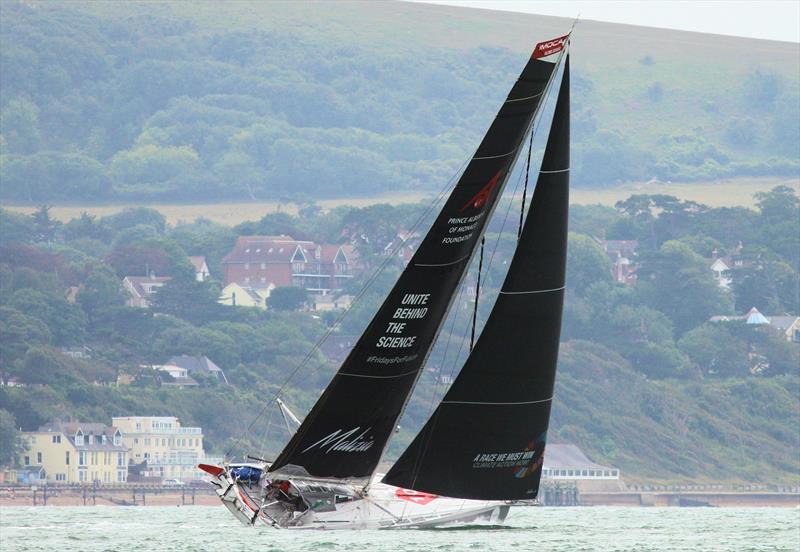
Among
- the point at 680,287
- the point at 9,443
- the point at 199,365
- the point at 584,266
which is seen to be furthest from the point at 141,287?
the point at 9,443

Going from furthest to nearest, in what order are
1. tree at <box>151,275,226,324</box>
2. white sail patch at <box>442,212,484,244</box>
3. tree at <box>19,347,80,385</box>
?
tree at <box>151,275,226,324</box>, tree at <box>19,347,80,385</box>, white sail patch at <box>442,212,484,244</box>

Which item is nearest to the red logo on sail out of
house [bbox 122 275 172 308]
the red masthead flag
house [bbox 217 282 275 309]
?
the red masthead flag

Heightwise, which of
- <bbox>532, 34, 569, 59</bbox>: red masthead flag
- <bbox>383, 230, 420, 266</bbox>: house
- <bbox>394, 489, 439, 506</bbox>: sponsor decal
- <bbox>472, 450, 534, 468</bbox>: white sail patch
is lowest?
<bbox>394, 489, 439, 506</bbox>: sponsor decal

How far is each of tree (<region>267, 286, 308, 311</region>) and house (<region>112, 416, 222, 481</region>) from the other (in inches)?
1911

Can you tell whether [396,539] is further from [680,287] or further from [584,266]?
[584,266]

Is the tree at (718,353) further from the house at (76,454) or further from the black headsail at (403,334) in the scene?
the black headsail at (403,334)

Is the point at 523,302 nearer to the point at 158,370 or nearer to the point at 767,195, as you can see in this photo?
the point at 158,370

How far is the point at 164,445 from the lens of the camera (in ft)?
424

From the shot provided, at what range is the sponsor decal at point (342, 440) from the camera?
3259cm

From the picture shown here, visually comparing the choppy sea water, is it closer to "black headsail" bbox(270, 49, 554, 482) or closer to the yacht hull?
the yacht hull

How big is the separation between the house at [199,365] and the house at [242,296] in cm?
2814

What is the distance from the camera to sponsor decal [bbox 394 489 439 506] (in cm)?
3412

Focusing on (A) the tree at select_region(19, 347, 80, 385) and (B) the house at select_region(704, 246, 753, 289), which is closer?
(A) the tree at select_region(19, 347, 80, 385)

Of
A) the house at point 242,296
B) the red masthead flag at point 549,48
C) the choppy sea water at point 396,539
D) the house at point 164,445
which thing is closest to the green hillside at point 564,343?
the house at point 164,445
